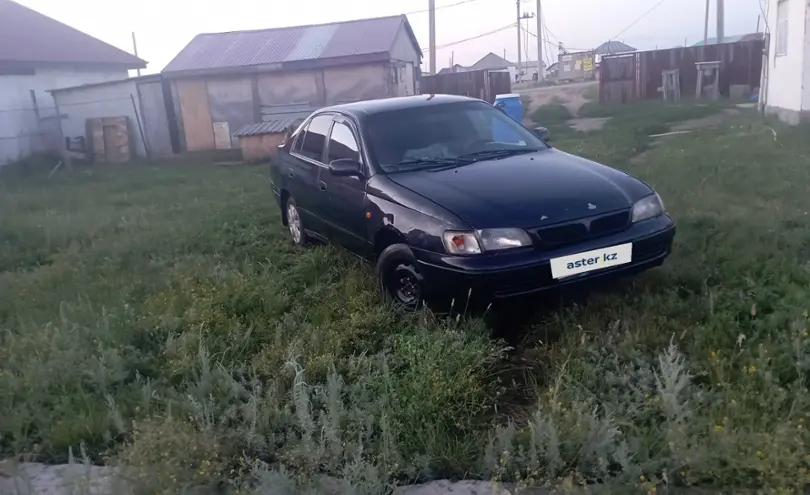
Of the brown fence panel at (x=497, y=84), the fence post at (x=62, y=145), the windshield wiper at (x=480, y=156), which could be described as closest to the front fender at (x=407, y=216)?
the windshield wiper at (x=480, y=156)

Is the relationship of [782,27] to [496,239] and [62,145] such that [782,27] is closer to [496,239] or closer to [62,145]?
[496,239]

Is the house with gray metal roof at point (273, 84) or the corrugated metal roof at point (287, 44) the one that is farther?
the corrugated metal roof at point (287, 44)

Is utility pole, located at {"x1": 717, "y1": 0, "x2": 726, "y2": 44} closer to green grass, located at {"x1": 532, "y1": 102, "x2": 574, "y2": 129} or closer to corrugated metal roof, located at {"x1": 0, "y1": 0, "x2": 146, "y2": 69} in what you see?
green grass, located at {"x1": 532, "y1": 102, "x2": 574, "y2": 129}

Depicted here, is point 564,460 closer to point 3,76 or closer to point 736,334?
point 736,334

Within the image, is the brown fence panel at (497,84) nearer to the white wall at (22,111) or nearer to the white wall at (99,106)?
the white wall at (99,106)

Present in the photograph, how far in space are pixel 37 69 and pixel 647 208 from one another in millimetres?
A: 19218

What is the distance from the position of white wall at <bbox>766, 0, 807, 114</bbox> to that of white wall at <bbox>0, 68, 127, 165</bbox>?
17547mm

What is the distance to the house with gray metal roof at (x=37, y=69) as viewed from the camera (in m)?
17.2

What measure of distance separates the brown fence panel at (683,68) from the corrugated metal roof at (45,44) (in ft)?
56.3

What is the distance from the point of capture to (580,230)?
152 inches

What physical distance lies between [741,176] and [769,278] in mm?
3809

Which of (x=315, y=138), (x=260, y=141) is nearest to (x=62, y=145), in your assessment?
(x=260, y=141)

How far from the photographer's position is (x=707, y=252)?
4.93m

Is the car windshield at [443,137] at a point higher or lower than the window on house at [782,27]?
lower
